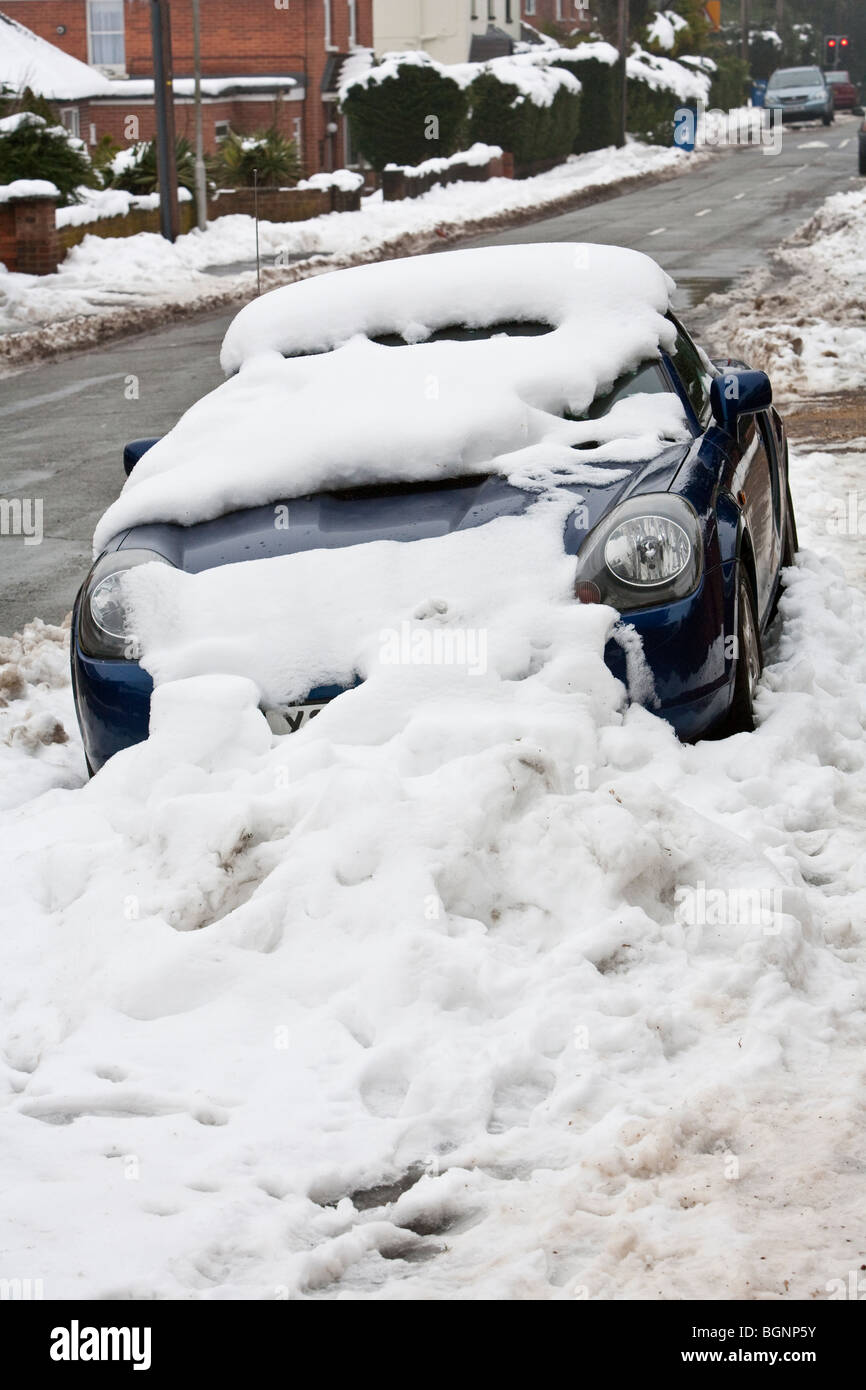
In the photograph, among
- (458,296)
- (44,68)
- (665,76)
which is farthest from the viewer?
(665,76)

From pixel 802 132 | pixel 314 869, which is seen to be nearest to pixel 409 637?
pixel 314 869

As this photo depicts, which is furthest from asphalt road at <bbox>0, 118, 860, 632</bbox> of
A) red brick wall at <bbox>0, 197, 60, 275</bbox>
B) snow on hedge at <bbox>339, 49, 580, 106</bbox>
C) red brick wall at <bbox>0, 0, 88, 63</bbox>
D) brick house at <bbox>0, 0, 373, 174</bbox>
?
A: red brick wall at <bbox>0, 0, 88, 63</bbox>

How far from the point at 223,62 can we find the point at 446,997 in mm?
44760

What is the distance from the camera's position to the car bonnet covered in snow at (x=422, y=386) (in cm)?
531

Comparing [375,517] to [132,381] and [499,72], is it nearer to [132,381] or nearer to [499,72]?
[132,381]

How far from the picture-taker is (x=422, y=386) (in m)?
5.73

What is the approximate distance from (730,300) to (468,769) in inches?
590

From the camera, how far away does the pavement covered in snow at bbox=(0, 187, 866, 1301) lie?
298 cm

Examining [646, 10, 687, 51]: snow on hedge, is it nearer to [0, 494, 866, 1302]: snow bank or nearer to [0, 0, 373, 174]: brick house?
[0, 0, 373, 174]: brick house

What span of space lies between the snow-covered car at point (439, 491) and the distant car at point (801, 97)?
56.3 m

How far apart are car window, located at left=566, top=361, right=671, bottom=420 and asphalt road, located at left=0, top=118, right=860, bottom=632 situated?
1200mm

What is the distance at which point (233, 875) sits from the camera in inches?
161

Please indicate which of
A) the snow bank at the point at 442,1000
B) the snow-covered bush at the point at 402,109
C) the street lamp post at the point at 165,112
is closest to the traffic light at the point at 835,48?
the snow-covered bush at the point at 402,109

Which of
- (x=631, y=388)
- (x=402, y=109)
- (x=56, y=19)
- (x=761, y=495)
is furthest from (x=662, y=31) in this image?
(x=631, y=388)
